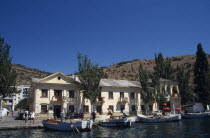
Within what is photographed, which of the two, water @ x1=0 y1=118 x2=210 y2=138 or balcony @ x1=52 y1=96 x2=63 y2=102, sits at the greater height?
balcony @ x1=52 y1=96 x2=63 y2=102

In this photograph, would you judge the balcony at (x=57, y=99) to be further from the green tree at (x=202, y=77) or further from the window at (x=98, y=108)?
the green tree at (x=202, y=77)

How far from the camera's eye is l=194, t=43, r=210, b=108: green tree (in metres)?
52.0

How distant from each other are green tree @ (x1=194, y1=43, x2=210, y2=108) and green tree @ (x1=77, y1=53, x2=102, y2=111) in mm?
29129

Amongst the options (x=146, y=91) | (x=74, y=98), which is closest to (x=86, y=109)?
(x=74, y=98)

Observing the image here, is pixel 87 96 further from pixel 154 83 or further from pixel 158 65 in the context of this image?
pixel 158 65

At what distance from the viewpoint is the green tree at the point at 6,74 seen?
33.2 meters

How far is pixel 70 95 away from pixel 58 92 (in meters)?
2.58

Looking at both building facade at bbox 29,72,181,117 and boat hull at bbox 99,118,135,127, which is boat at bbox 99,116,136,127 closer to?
boat hull at bbox 99,118,135,127

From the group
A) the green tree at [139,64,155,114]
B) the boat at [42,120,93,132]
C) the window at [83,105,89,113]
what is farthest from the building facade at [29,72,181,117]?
the boat at [42,120,93,132]

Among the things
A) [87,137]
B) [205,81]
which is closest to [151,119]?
[87,137]

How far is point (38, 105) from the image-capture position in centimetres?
3722

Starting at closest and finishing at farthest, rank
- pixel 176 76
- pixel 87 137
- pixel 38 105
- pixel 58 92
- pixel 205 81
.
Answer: pixel 87 137 < pixel 38 105 < pixel 58 92 < pixel 205 81 < pixel 176 76

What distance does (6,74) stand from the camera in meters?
33.4

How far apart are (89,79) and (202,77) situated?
3157 centimetres
